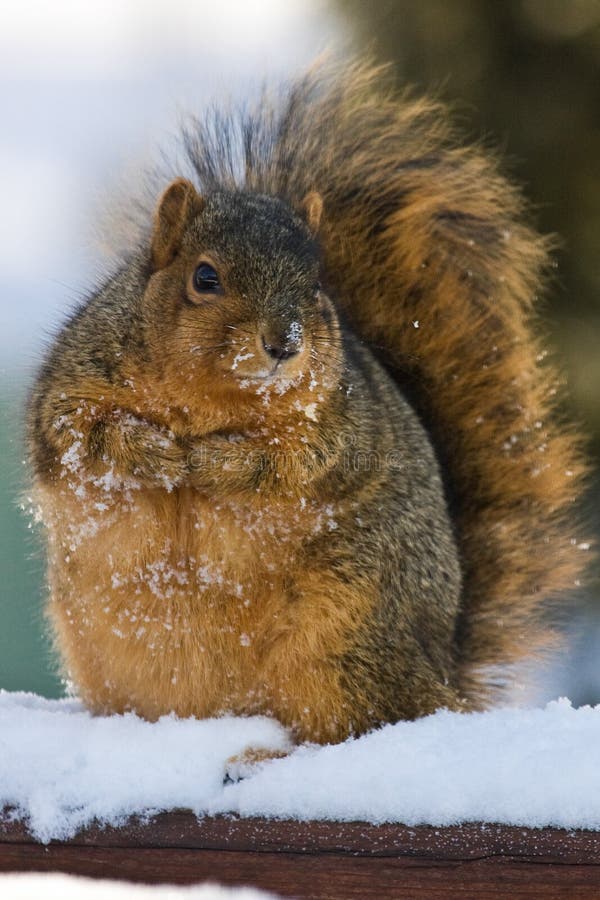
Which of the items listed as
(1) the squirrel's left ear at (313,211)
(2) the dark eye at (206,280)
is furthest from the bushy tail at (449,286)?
(2) the dark eye at (206,280)

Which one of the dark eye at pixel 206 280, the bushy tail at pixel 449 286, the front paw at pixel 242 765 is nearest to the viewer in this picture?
the front paw at pixel 242 765

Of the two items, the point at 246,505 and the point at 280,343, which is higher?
the point at 280,343

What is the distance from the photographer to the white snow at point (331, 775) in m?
1.03

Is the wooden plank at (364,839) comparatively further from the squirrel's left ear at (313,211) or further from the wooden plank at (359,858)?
the squirrel's left ear at (313,211)

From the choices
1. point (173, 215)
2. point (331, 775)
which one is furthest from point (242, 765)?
point (173, 215)

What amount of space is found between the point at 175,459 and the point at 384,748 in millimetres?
409

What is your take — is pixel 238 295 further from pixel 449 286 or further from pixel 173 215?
pixel 449 286

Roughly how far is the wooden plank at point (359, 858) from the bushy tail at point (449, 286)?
25.0 inches

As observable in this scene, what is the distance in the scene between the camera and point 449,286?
171cm

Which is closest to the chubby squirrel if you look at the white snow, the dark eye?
the dark eye

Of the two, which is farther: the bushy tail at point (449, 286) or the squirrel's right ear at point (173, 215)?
the bushy tail at point (449, 286)

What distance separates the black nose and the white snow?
17.6 inches

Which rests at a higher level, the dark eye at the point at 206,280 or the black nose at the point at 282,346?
the dark eye at the point at 206,280

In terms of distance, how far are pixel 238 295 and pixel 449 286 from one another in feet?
2.03
